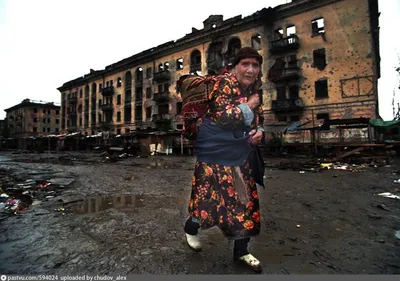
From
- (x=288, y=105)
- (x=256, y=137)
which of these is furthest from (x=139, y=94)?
(x=256, y=137)

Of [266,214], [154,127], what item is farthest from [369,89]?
[154,127]

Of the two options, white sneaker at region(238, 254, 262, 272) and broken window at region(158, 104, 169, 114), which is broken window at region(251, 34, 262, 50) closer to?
broken window at region(158, 104, 169, 114)

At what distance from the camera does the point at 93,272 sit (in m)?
1.61

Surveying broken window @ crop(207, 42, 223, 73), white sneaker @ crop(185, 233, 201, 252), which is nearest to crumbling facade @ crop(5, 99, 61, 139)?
broken window @ crop(207, 42, 223, 73)

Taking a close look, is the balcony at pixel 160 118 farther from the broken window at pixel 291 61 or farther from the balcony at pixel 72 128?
the balcony at pixel 72 128

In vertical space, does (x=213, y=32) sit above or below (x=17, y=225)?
above

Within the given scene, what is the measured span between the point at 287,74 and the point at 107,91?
28.5 m

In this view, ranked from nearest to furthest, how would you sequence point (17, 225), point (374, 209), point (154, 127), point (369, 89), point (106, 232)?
point (106, 232) → point (17, 225) → point (374, 209) → point (369, 89) → point (154, 127)

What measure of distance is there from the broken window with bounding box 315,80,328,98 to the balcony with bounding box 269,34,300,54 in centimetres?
418

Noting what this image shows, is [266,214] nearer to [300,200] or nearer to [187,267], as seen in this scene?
[300,200]

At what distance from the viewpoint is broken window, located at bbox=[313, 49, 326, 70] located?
60.5 ft

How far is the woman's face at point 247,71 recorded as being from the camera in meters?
1.74

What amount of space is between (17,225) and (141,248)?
72.5 inches

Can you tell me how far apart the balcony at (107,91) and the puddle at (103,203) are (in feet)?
111
